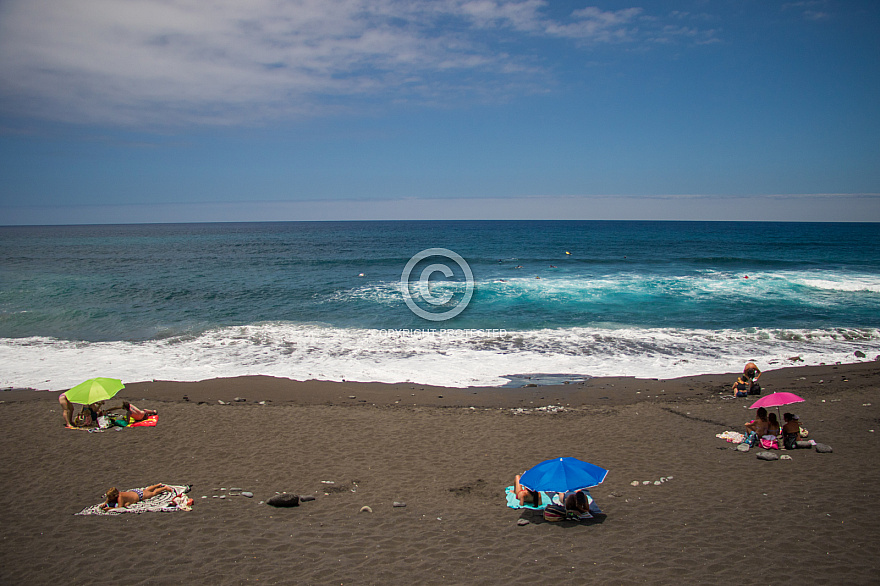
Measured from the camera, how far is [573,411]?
11664mm

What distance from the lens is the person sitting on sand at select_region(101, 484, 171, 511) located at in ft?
22.9

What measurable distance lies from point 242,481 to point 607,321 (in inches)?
701

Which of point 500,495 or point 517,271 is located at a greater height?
point 517,271

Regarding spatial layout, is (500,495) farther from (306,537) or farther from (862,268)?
(862,268)

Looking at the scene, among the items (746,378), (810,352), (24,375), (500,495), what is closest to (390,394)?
(500,495)

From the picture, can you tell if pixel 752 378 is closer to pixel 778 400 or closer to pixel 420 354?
pixel 778 400

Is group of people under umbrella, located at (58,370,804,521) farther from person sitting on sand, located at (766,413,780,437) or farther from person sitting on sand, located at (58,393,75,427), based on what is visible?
person sitting on sand, located at (58,393,75,427)

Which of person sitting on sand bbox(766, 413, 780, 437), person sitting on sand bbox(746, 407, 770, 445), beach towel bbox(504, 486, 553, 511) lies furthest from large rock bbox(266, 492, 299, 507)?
person sitting on sand bbox(766, 413, 780, 437)

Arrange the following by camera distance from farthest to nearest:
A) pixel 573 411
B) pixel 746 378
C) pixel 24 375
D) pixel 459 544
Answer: pixel 24 375 < pixel 746 378 < pixel 573 411 < pixel 459 544

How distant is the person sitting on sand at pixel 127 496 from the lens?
6980 millimetres

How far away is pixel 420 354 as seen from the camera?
17.2 m

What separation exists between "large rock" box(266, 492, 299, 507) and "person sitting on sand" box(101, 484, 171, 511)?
1822 mm

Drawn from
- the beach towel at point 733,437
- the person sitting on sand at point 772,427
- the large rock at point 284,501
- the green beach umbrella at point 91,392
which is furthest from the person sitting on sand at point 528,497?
the green beach umbrella at point 91,392

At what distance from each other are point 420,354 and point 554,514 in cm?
1074
